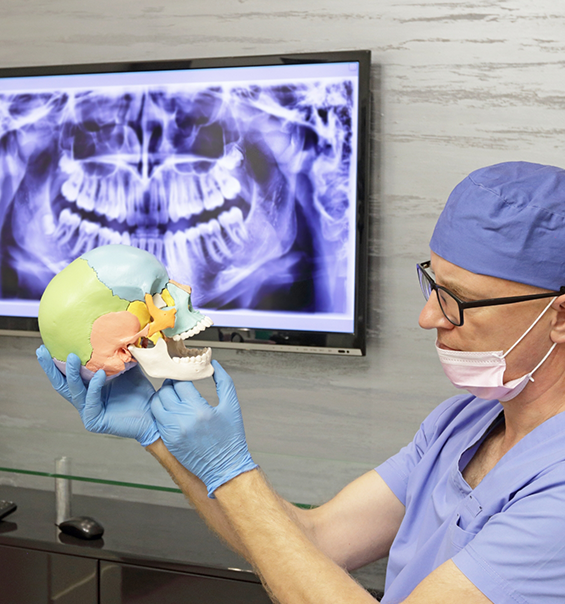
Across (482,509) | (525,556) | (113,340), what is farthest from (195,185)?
(525,556)

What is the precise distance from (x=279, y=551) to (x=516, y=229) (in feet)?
2.06

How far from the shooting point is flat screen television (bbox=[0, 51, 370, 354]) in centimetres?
191

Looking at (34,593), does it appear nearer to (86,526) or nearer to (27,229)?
(86,526)

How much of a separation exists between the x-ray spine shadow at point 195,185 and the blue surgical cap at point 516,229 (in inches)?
Answer: 35.0

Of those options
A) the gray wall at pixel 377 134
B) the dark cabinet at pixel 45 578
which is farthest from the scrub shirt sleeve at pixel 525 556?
the dark cabinet at pixel 45 578

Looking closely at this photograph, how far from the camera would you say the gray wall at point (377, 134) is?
1.82 m

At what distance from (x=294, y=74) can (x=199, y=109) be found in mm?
321

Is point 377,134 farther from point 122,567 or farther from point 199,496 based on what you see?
point 122,567

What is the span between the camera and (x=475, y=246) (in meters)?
1.01

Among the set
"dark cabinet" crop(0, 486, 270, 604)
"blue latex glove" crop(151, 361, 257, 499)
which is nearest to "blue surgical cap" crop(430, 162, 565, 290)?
"blue latex glove" crop(151, 361, 257, 499)

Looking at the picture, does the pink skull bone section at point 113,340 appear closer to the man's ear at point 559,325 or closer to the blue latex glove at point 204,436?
the blue latex glove at point 204,436

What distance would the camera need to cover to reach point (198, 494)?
121cm

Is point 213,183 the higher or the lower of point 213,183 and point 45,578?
the higher

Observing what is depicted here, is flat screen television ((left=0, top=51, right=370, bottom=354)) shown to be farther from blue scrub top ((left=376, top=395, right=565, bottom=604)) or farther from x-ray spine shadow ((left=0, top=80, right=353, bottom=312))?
blue scrub top ((left=376, top=395, right=565, bottom=604))
